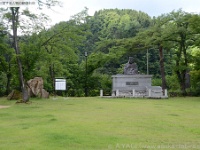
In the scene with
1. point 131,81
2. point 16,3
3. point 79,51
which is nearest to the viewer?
point 16,3

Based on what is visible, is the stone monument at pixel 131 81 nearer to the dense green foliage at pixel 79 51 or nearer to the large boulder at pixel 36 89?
the dense green foliage at pixel 79 51

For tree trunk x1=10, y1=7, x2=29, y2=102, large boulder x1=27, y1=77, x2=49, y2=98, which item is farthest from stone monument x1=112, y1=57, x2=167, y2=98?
tree trunk x1=10, y1=7, x2=29, y2=102

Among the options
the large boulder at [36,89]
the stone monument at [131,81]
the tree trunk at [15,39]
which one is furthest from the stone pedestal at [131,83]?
the tree trunk at [15,39]

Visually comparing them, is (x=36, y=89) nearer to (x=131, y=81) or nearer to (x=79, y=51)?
(x=79, y=51)

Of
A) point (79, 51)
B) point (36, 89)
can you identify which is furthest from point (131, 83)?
point (36, 89)

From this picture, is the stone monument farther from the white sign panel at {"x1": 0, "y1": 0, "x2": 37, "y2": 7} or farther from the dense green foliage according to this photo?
the white sign panel at {"x1": 0, "y1": 0, "x2": 37, "y2": 7}

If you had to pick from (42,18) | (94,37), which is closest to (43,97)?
(42,18)

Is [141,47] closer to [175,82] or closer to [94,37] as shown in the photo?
[175,82]

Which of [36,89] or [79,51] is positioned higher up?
[79,51]

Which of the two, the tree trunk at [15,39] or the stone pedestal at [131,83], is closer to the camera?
the tree trunk at [15,39]

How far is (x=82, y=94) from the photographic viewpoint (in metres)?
26.5

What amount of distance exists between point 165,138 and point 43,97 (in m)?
14.0

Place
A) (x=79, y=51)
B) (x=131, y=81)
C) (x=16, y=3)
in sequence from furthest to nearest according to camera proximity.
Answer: (x=131, y=81)
(x=79, y=51)
(x=16, y=3)

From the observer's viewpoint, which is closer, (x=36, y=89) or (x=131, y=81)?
(x=36, y=89)
